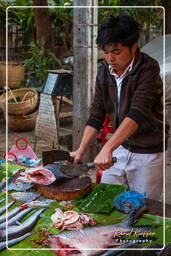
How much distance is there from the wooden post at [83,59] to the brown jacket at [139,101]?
1745mm

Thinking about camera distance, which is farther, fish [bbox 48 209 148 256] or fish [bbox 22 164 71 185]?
fish [bbox 22 164 71 185]

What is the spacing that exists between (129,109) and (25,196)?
2.36 ft

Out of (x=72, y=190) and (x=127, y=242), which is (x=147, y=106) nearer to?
(x=72, y=190)

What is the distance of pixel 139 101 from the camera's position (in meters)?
2.10

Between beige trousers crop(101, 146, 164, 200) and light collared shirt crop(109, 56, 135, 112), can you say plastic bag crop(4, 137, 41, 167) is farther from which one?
light collared shirt crop(109, 56, 135, 112)

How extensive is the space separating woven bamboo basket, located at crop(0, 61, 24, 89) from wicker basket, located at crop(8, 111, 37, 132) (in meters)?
1.93

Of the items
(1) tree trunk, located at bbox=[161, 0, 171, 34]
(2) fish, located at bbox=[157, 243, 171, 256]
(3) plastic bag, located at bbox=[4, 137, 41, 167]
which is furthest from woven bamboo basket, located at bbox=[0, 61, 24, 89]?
(2) fish, located at bbox=[157, 243, 171, 256]

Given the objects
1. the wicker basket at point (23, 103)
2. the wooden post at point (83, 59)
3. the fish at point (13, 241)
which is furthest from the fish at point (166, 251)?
the wicker basket at point (23, 103)

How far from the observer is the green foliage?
8164mm

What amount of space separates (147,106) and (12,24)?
28.4 feet

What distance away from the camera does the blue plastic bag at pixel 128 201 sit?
6.59ft

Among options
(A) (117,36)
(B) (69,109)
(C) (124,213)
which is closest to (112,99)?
(A) (117,36)

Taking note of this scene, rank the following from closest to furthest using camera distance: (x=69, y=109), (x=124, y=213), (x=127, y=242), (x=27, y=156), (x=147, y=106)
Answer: (x=127, y=242)
(x=124, y=213)
(x=147, y=106)
(x=27, y=156)
(x=69, y=109)

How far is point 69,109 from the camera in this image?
802 cm
